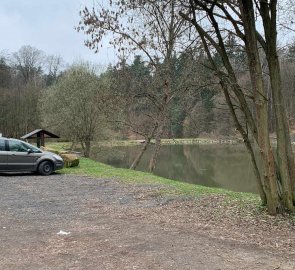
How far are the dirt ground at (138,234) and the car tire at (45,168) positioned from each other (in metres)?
6.61

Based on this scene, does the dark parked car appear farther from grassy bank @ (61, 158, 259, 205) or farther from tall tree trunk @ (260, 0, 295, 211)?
tall tree trunk @ (260, 0, 295, 211)

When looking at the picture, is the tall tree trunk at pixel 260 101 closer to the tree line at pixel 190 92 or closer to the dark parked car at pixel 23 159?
the tree line at pixel 190 92

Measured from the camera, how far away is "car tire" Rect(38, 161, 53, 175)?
19.0 m

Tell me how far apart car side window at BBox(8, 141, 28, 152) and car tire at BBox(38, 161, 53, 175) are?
961 mm

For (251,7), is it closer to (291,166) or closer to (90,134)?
(291,166)

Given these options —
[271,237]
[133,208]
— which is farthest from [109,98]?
[271,237]

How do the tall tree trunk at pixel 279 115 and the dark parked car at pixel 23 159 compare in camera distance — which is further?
the dark parked car at pixel 23 159

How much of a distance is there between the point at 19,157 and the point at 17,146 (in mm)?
495

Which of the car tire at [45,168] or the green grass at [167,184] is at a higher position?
the car tire at [45,168]

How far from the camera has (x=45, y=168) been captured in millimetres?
19109

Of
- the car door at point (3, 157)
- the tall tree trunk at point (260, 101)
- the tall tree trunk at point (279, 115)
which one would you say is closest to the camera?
the tall tree trunk at point (260, 101)

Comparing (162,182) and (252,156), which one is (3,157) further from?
(252,156)

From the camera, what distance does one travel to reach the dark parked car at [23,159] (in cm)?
1834

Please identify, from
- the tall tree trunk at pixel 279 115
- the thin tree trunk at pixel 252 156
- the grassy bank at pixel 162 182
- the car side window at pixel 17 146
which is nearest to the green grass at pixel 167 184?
the grassy bank at pixel 162 182
